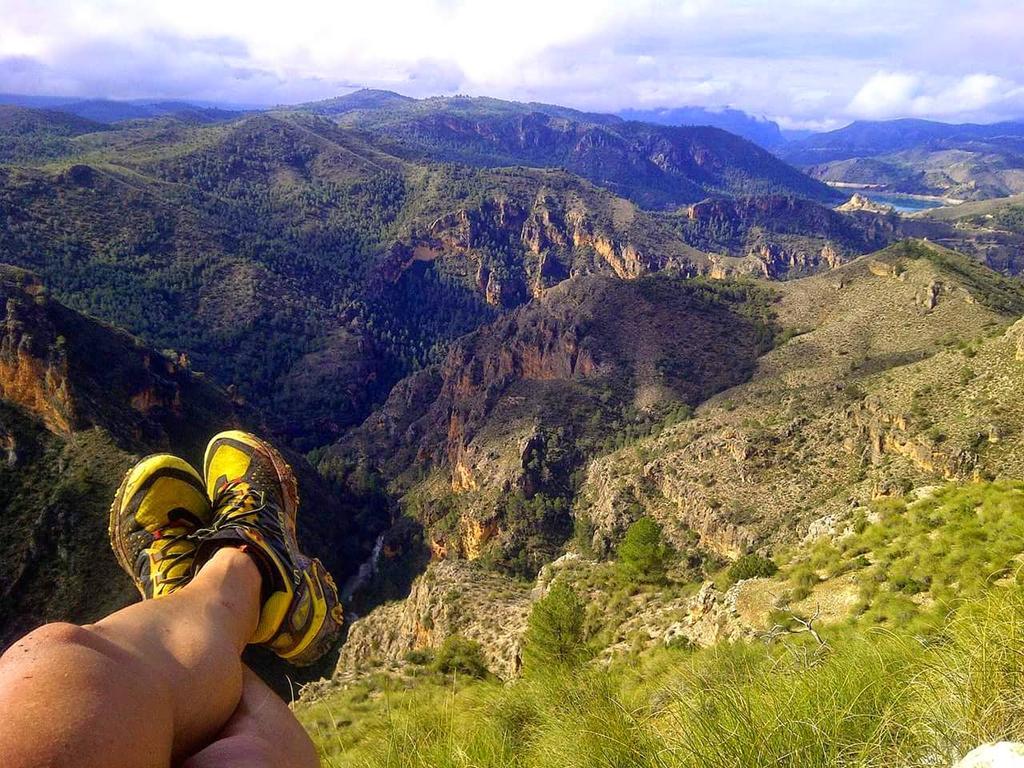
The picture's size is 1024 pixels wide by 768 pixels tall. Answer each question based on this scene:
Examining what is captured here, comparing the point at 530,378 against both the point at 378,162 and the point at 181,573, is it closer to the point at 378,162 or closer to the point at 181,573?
the point at 181,573

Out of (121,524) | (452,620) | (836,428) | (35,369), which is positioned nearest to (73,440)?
(35,369)

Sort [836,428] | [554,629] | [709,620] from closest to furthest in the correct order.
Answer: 1. [709,620]
2. [554,629]
3. [836,428]

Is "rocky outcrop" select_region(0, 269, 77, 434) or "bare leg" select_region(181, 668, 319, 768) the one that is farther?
"rocky outcrop" select_region(0, 269, 77, 434)

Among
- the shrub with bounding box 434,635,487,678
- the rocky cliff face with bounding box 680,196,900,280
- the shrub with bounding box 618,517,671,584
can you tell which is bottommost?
the shrub with bounding box 434,635,487,678

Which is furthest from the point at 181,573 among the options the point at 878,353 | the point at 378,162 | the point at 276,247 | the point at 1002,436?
the point at 378,162

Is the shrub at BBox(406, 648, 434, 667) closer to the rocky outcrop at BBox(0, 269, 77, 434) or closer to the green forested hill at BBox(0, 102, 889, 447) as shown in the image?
the rocky outcrop at BBox(0, 269, 77, 434)

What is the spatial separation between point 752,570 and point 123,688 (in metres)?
15.0

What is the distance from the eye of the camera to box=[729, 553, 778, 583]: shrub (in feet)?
46.9

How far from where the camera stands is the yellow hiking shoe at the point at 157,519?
4.99 m

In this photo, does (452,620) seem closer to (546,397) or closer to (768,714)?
(768,714)


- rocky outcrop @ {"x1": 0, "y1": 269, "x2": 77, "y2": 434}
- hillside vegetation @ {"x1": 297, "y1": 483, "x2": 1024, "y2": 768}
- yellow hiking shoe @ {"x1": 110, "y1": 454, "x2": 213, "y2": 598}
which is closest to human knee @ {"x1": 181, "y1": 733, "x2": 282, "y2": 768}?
hillside vegetation @ {"x1": 297, "y1": 483, "x2": 1024, "y2": 768}

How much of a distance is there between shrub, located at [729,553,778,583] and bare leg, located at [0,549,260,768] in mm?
13714

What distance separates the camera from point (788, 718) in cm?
270

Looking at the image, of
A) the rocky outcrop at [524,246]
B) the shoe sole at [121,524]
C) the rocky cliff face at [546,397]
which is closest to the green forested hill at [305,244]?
the rocky outcrop at [524,246]
